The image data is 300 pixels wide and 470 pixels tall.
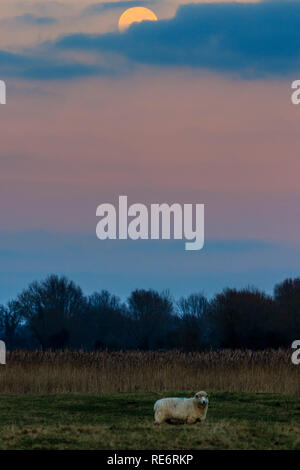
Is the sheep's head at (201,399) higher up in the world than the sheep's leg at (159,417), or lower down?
higher up

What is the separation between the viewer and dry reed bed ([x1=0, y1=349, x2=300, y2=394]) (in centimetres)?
2653

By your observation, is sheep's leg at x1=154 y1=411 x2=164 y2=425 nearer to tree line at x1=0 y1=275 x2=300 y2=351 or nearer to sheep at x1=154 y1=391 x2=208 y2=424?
sheep at x1=154 y1=391 x2=208 y2=424

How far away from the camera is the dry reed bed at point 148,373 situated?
2653 centimetres

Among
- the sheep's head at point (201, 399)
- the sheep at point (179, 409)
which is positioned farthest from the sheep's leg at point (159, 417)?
the sheep's head at point (201, 399)

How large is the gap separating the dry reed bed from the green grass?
9.10ft

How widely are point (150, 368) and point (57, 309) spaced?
42.3m

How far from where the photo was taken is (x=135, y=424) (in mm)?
15945

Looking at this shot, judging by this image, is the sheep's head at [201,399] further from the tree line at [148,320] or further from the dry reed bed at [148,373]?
the tree line at [148,320]

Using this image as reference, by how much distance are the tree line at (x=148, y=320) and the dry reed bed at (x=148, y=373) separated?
78.6 feet

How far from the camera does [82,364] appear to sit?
2967 cm

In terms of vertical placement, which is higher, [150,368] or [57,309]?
[57,309]
